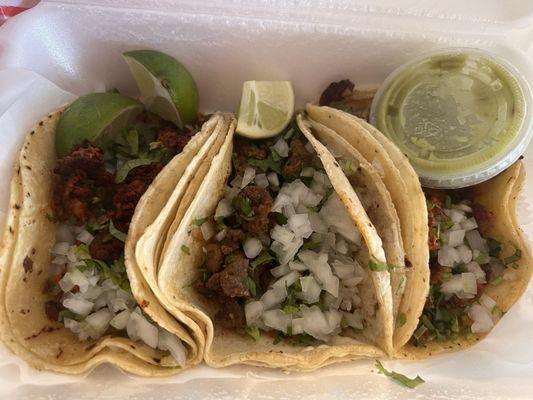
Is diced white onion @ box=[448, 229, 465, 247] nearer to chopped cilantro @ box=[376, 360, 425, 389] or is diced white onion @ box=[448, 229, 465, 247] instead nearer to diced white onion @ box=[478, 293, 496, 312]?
diced white onion @ box=[478, 293, 496, 312]

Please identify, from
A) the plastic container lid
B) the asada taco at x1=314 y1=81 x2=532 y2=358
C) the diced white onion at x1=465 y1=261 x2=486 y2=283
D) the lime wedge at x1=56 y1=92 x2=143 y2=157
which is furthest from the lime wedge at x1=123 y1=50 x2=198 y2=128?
the diced white onion at x1=465 y1=261 x2=486 y2=283

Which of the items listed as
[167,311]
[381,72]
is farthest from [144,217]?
[381,72]

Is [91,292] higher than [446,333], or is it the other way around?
[91,292]

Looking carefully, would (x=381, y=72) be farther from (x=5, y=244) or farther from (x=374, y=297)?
(x=5, y=244)

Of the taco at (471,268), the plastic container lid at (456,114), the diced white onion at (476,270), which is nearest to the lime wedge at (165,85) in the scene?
the plastic container lid at (456,114)

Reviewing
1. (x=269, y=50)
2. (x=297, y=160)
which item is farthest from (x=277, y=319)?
(x=269, y=50)

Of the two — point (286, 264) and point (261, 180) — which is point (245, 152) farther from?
point (286, 264)
